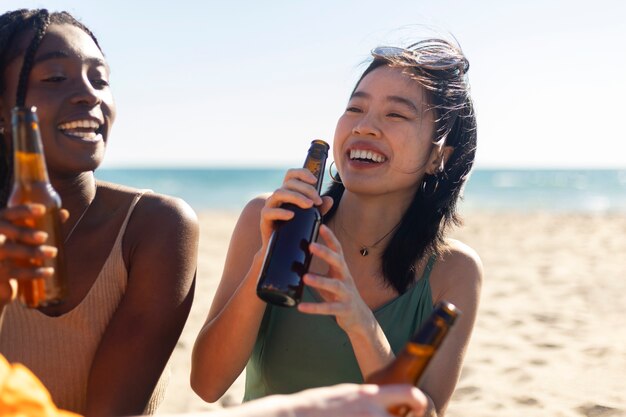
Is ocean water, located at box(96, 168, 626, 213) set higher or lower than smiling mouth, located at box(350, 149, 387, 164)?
lower

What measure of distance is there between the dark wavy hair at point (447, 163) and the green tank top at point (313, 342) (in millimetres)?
115

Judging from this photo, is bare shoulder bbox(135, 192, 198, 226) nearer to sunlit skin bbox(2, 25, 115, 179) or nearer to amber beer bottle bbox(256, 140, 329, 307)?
sunlit skin bbox(2, 25, 115, 179)

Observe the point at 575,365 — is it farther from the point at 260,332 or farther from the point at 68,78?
the point at 68,78

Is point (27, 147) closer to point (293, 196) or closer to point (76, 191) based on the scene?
point (293, 196)

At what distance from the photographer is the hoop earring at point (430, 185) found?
318 cm

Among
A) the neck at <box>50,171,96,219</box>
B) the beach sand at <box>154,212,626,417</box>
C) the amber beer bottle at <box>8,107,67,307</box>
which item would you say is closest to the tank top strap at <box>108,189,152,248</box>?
the neck at <box>50,171,96,219</box>

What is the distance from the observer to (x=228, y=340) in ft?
8.54

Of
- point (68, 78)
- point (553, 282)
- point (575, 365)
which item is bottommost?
point (553, 282)

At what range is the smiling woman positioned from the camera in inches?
95.9

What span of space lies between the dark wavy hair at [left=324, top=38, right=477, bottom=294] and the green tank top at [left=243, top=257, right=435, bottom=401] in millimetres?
115

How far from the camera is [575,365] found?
4992mm

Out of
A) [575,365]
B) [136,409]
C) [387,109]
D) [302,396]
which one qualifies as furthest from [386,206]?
[575,365]

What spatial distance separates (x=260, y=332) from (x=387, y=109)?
1.13 m

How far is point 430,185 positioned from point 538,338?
3.20m
